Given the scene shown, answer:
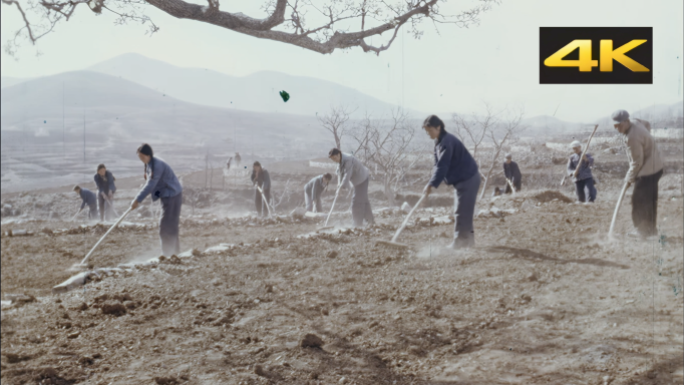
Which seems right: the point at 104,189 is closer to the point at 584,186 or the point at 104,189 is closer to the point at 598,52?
the point at 598,52

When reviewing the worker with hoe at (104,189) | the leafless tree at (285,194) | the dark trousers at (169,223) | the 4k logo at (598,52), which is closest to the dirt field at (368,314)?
the dark trousers at (169,223)

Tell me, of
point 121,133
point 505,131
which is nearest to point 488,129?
point 505,131

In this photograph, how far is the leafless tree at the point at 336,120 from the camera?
19.5 feet

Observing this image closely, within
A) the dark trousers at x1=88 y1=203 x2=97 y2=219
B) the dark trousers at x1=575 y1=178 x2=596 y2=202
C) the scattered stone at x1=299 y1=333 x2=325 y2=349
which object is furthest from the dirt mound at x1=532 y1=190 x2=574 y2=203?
the dark trousers at x1=88 y1=203 x2=97 y2=219

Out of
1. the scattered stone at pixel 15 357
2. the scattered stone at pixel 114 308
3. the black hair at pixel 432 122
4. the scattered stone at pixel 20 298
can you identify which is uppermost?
the black hair at pixel 432 122

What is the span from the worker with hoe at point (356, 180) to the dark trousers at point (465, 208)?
5.11 ft

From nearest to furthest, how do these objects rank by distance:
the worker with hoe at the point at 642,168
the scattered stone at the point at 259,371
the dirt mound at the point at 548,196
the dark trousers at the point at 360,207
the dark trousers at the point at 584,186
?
the scattered stone at the point at 259,371 → the worker with hoe at the point at 642,168 → the dark trousers at the point at 360,207 → the dark trousers at the point at 584,186 → the dirt mound at the point at 548,196

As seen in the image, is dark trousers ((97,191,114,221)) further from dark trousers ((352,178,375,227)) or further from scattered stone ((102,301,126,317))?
scattered stone ((102,301,126,317))

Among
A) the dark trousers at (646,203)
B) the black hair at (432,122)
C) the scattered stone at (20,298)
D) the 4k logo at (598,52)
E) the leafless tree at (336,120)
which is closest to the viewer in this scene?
the 4k logo at (598,52)

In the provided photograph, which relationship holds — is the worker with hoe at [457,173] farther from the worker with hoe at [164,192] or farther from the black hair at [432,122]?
the worker with hoe at [164,192]

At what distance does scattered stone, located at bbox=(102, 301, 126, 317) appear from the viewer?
327 cm

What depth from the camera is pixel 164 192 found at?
5.23 m

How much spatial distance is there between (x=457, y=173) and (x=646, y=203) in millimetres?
2012

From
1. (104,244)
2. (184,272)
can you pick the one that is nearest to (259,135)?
(104,244)
